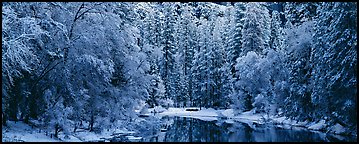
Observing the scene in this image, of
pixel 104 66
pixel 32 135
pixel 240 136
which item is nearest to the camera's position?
pixel 32 135

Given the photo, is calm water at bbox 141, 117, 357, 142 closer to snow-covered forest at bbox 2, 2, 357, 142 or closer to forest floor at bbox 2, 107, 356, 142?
forest floor at bbox 2, 107, 356, 142

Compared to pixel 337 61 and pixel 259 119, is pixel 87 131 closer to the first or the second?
pixel 337 61

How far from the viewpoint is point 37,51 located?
1834 cm

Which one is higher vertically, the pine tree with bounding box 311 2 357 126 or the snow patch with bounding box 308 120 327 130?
the pine tree with bounding box 311 2 357 126

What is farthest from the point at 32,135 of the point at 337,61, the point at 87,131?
the point at 337,61

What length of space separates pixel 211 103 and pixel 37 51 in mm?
37136

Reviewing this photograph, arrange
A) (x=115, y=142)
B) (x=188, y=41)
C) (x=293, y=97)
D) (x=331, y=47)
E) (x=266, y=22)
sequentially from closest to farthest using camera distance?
(x=115, y=142), (x=331, y=47), (x=293, y=97), (x=266, y=22), (x=188, y=41)

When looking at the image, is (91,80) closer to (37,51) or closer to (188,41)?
(37,51)

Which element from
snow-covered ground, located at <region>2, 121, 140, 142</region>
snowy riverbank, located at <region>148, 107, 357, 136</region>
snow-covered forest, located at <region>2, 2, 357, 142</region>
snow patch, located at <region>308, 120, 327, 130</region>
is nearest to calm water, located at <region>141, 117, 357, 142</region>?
snowy riverbank, located at <region>148, 107, 357, 136</region>

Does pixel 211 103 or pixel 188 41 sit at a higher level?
pixel 188 41

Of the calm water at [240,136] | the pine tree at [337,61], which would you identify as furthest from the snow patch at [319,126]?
the pine tree at [337,61]

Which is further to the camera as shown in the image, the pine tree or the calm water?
the calm water

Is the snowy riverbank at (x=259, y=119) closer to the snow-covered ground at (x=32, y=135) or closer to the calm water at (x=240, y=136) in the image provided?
the calm water at (x=240, y=136)

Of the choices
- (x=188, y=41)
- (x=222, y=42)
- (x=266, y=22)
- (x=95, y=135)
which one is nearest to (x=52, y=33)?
(x=95, y=135)
